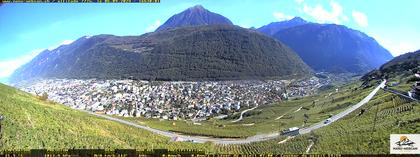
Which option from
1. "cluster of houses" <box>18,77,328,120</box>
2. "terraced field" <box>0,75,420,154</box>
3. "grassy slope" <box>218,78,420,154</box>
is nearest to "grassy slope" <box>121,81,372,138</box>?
"terraced field" <box>0,75,420,154</box>

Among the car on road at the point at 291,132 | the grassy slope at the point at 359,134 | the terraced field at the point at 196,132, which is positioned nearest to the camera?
the terraced field at the point at 196,132

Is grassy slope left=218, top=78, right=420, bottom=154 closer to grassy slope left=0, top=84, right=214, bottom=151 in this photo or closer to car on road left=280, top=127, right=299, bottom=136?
car on road left=280, top=127, right=299, bottom=136

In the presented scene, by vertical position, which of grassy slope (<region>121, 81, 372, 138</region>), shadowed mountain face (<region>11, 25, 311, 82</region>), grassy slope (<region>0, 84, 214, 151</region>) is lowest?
grassy slope (<region>121, 81, 372, 138</region>)

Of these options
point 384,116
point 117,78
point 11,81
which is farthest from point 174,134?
point 117,78

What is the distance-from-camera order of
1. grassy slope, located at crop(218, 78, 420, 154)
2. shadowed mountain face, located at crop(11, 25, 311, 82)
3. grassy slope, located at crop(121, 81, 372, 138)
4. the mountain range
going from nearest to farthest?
grassy slope, located at crop(218, 78, 420, 154) < grassy slope, located at crop(121, 81, 372, 138) < the mountain range < shadowed mountain face, located at crop(11, 25, 311, 82)

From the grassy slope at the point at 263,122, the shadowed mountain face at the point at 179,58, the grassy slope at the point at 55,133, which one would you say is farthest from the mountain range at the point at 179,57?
the grassy slope at the point at 55,133

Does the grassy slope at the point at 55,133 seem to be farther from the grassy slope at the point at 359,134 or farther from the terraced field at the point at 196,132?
the grassy slope at the point at 359,134
